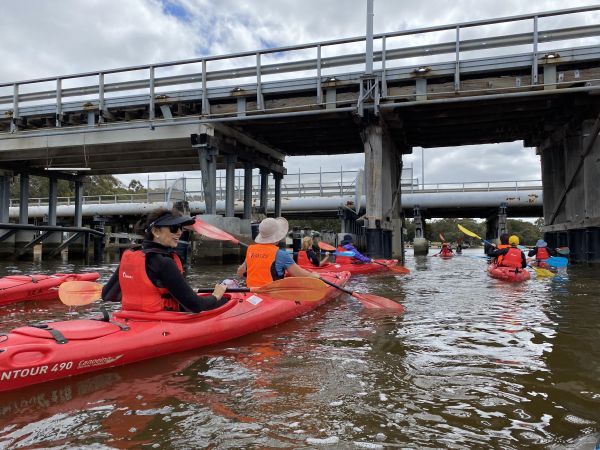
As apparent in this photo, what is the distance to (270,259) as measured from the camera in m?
6.32

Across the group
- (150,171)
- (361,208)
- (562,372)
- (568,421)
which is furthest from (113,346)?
(361,208)

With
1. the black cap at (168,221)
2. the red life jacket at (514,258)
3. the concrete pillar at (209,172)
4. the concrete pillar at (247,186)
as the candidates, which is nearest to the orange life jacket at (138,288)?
the black cap at (168,221)

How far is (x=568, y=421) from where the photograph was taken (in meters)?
2.98

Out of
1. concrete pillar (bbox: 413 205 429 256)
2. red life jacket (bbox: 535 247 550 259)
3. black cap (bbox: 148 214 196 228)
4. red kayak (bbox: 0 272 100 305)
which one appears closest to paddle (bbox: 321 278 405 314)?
black cap (bbox: 148 214 196 228)

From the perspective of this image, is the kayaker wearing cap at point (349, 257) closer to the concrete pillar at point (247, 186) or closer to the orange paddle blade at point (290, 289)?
the orange paddle blade at point (290, 289)

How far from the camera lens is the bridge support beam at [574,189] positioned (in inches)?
602

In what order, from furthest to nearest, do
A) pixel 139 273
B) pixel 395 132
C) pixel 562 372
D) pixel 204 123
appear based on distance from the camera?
pixel 395 132 < pixel 204 123 < pixel 139 273 < pixel 562 372

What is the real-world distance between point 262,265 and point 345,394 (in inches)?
120

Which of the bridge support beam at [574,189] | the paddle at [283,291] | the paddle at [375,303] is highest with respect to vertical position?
the bridge support beam at [574,189]

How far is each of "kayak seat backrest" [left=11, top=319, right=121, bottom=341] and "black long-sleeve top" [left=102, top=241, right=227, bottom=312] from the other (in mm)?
564

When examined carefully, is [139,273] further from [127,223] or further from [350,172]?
[127,223]

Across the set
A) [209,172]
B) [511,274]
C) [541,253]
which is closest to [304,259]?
[511,274]

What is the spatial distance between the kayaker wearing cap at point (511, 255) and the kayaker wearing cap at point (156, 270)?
9372 millimetres

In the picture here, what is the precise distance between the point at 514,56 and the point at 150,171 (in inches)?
835
